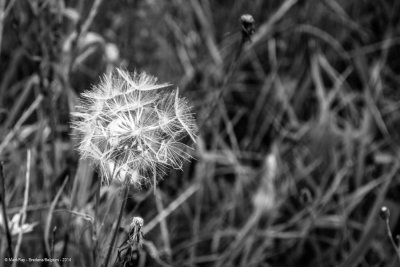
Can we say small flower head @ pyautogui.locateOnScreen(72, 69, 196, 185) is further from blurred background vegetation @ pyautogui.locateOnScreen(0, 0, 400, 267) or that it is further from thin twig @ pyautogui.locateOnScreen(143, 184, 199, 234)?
thin twig @ pyautogui.locateOnScreen(143, 184, 199, 234)

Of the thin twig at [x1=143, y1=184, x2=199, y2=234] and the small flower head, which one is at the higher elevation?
the small flower head

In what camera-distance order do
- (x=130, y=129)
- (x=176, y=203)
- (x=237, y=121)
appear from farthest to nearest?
(x=237, y=121), (x=176, y=203), (x=130, y=129)

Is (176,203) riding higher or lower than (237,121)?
lower

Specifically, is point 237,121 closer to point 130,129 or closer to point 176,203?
point 176,203

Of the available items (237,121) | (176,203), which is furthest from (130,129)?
(237,121)

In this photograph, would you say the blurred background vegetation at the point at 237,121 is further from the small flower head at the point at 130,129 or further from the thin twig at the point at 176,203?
the small flower head at the point at 130,129


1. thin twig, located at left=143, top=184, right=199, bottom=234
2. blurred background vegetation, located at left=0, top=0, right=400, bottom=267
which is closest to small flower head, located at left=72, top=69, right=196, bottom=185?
blurred background vegetation, located at left=0, top=0, right=400, bottom=267
